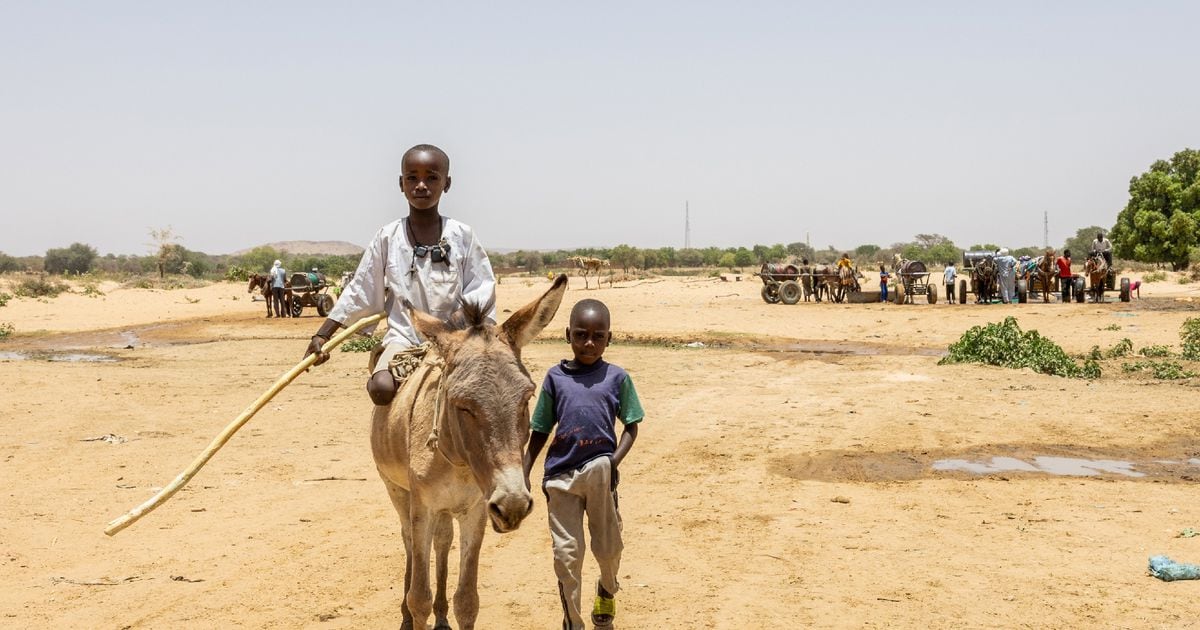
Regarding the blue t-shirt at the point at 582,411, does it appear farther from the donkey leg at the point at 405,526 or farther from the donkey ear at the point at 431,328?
the donkey leg at the point at 405,526

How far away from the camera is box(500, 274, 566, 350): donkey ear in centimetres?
421

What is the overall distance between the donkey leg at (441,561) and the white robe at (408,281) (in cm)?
106

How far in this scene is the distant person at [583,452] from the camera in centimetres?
483

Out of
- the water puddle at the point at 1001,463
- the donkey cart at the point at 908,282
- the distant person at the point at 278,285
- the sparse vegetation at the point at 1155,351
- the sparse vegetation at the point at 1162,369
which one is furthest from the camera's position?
the distant person at the point at 278,285

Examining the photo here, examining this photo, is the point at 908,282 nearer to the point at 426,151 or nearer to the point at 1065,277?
the point at 1065,277

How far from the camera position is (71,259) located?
3531 inches

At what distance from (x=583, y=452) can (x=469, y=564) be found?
0.81m

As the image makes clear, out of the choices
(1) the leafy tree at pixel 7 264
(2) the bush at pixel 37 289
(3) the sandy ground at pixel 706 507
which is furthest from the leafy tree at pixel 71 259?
(3) the sandy ground at pixel 706 507

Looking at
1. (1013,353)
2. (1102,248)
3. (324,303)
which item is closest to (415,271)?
(1013,353)

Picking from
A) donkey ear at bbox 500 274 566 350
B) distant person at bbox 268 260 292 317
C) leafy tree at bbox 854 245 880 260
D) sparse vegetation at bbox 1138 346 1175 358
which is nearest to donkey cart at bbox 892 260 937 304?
sparse vegetation at bbox 1138 346 1175 358

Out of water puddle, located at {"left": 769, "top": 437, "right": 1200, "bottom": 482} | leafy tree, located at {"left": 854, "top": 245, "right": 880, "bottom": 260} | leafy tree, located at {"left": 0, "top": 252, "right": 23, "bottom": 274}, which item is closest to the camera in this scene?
water puddle, located at {"left": 769, "top": 437, "right": 1200, "bottom": 482}

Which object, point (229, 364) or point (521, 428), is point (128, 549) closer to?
point (521, 428)

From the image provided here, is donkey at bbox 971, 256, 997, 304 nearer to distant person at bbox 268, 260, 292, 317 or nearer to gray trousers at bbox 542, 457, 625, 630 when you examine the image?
distant person at bbox 268, 260, 292, 317

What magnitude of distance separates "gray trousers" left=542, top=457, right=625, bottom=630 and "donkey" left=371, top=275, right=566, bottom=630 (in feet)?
1.29
